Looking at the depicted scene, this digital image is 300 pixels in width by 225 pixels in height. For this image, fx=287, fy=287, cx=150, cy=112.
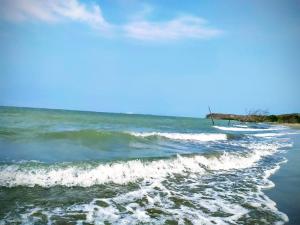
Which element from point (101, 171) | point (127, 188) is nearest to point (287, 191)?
point (127, 188)

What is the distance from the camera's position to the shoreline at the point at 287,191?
271 inches

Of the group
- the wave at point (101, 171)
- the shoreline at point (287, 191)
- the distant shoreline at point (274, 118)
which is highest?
the distant shoreline at point (274, 118)

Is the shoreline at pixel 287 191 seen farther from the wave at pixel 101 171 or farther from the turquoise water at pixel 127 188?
the wave at pixel 101 171

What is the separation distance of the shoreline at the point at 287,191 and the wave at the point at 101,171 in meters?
2.12

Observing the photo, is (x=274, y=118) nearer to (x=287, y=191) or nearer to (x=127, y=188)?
(x=287, y=191)

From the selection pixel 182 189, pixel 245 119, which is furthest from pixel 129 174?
pixel 245 119

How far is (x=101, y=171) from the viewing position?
9930mm

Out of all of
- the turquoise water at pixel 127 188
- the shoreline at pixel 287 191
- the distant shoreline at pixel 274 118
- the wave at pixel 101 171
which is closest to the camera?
the turquoise water at pixel 127 188

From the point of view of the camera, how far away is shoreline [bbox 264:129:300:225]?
6872 millimetres

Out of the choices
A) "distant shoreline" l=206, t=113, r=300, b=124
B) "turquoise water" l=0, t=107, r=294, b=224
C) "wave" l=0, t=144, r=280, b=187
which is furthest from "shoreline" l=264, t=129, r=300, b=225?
"distant shoreline" l=206, t=113, r=300, b=124

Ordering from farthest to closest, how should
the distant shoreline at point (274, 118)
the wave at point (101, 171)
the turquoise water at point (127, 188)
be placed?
the distant shoreline at point (274, 118)
the wave at point (101, 171)
the turquoise water at point (127, 188)

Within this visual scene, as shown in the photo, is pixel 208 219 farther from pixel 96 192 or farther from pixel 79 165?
pixel 79 165

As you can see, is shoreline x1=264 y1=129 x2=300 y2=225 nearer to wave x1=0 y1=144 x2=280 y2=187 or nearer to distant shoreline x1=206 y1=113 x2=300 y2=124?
wave x1=0 y1=144 x2=280 y2=187

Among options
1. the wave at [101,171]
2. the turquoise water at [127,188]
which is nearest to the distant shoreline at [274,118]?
the wave at [101,171]
